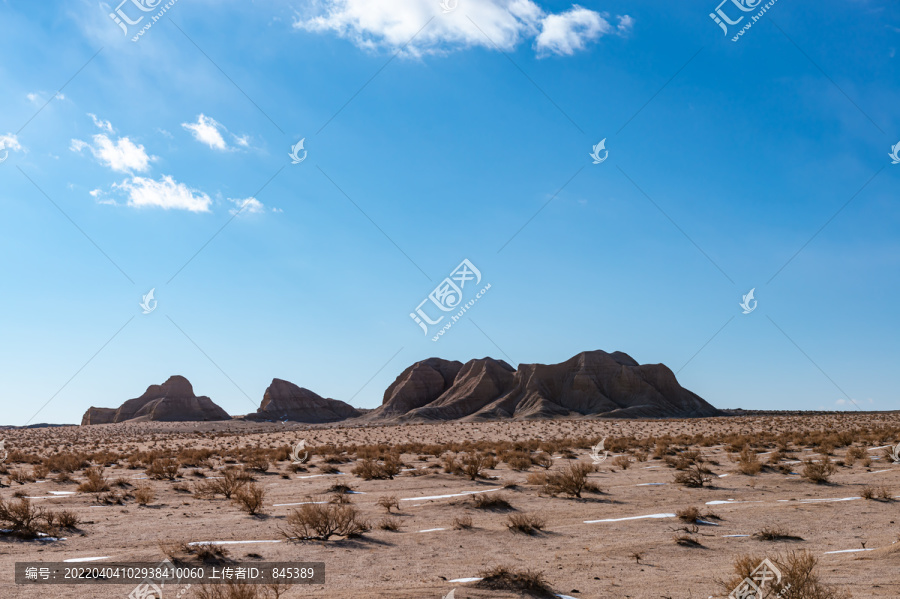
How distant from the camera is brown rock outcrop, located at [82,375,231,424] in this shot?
113 meters

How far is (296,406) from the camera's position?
12031cm

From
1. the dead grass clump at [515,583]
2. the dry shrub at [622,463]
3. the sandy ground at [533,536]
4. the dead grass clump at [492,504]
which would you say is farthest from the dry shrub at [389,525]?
the dry shrub at [622,463]

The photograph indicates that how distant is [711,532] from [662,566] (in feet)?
9.56

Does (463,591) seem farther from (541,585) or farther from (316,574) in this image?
(316,574)

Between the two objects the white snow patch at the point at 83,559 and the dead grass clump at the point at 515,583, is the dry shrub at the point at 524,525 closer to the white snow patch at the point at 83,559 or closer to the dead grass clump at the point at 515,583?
the dead grass clump at the point at 515,583

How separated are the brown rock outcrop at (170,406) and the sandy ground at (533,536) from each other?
10461 cm

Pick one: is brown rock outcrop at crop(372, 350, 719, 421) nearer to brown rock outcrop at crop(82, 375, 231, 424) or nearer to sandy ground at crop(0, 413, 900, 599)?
brown rock outcrop at crop(82, 375, 231, 424)

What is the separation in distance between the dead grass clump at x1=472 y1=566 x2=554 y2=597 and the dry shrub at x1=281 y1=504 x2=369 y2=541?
13.4 feet

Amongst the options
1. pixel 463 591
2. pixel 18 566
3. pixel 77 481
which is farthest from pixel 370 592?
pixel 77 481

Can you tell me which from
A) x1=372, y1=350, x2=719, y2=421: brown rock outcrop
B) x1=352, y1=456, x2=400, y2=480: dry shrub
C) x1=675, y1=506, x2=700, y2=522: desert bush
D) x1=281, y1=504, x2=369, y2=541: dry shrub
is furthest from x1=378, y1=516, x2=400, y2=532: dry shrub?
x1=372, y1=350, x2=719, y2=421: brown rock outcrop

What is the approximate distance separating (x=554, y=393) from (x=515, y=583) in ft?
314

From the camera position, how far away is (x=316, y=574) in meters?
8.47

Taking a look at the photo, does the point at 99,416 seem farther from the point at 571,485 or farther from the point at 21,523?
the point at 571,485

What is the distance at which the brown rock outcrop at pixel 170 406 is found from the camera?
113m
